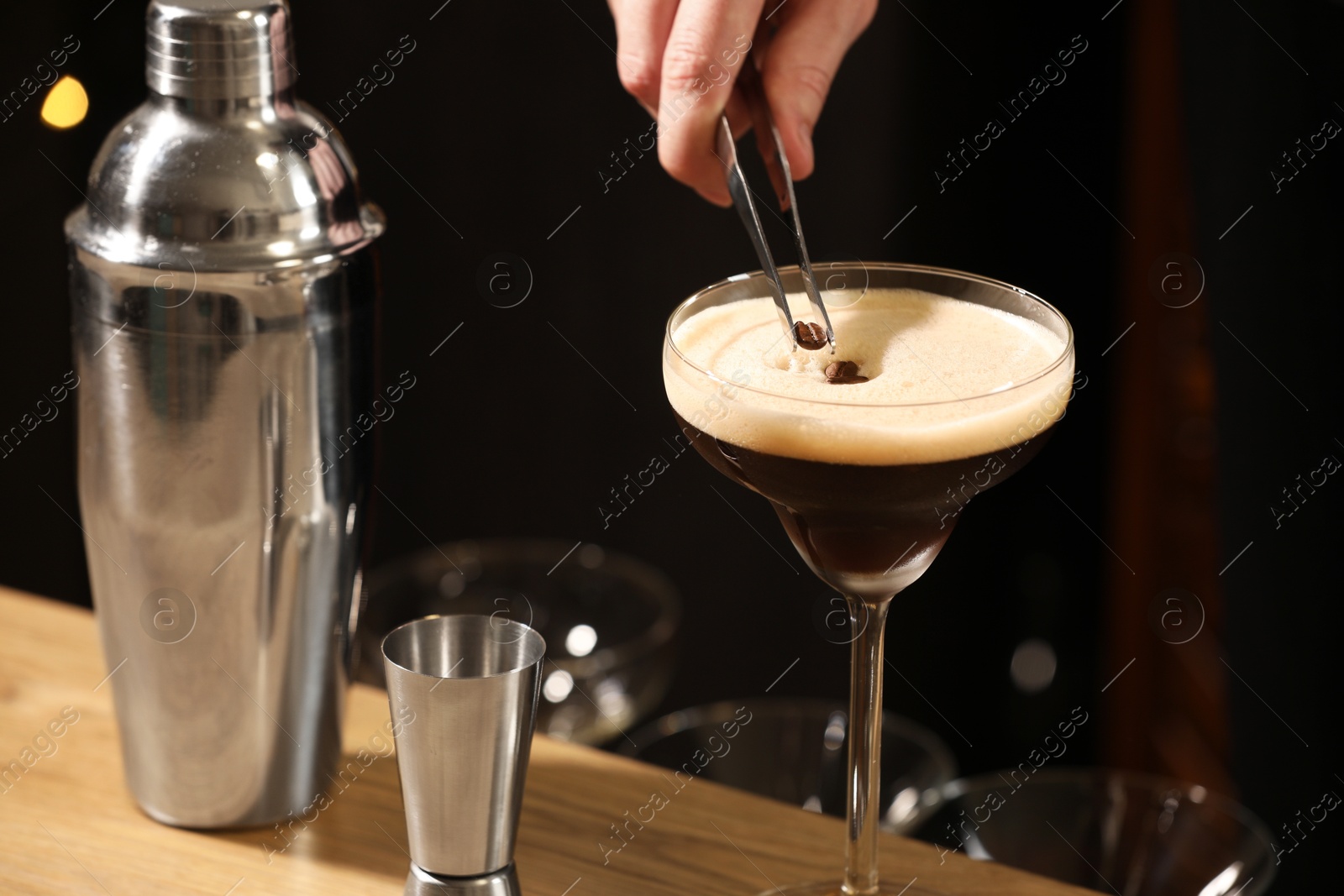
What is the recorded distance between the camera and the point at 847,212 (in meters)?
2.56

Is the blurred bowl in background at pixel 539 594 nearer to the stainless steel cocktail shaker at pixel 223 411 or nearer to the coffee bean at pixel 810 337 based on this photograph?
the stainless steel cocktail shaker at pixel 223 411

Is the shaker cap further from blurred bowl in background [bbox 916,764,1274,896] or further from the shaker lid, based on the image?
blurred bowl in background [bbox 916,764,1274,896]

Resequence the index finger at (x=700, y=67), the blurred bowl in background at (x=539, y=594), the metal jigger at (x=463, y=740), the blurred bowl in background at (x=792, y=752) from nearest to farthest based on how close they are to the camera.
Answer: the metal jigger at (x=463, y=740) → the index finger at (x=700, y=67) → the blurred bowl in background at (x=792, y=752) → the blurred bowl in background at (x=539, y=594)

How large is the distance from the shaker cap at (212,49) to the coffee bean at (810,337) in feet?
1.34

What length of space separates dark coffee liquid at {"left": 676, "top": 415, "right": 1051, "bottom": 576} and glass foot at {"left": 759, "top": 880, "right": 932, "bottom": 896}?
0.79 feet

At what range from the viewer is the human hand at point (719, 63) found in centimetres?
111

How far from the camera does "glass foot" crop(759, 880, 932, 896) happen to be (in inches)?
38.7

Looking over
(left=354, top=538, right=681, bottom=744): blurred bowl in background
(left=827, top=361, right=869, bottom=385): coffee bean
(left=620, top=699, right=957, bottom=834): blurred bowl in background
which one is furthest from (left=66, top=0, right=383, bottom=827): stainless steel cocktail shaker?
(left=354, top=538, right=681, bottom=744): blurred bowl in background

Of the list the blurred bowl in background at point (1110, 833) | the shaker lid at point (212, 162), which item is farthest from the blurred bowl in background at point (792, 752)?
the shaker lid at point (212, 162)

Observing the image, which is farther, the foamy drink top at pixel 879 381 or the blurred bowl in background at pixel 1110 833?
the blurred bowl in background at pixel 1110 833

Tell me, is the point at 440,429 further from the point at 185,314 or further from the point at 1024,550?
the point at 185,314

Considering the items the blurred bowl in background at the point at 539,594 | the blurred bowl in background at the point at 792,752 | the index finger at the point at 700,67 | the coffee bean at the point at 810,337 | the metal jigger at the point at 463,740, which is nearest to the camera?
the metal jigger at the point at 463,740

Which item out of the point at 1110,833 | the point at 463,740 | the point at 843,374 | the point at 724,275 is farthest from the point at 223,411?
the point at 724,275

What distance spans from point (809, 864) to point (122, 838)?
52 cm
